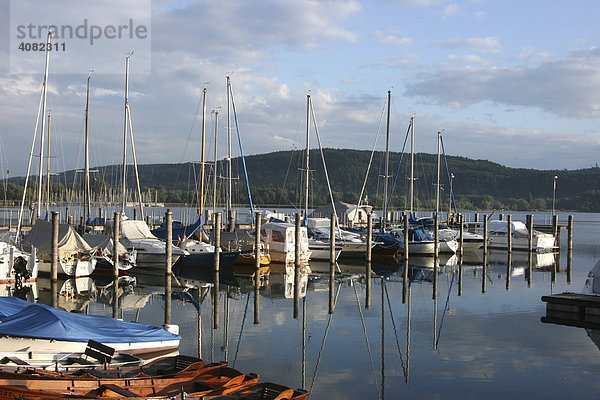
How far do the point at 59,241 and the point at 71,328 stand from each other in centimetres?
1881

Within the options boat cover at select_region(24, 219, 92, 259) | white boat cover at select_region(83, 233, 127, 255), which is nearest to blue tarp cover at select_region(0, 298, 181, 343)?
boat cover at select_region(24, 219, 92, 259)

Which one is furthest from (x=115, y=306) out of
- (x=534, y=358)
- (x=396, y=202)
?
(x=396, y=202)

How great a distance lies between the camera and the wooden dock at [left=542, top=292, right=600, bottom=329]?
72.9 ft

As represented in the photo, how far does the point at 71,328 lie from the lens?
15.4 metres

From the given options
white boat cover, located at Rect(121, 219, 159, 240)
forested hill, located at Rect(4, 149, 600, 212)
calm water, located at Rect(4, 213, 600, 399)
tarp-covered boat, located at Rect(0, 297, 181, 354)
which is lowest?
calm water, located at Rect(4, 213, 600, 399)

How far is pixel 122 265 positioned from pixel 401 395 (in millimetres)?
22852

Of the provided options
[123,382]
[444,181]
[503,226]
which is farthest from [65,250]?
[444,181]

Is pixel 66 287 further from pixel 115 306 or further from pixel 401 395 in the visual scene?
pixel 401 395

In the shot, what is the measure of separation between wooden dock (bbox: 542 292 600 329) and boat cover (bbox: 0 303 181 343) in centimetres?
1434

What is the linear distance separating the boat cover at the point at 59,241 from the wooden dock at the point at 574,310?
76.1 ft

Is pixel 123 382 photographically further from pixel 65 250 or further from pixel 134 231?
pixel 134 231

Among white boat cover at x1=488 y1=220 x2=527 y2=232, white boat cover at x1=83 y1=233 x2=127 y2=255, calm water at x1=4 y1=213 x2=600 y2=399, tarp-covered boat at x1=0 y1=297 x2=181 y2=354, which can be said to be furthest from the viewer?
white boat cover at x1=488 y1=220 x2=527 y2=232

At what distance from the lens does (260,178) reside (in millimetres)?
189375

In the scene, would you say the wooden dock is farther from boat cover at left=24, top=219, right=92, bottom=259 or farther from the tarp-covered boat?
boat cover at left=24, top=219, right=92, bottom=259
